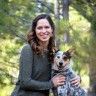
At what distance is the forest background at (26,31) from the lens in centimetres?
641

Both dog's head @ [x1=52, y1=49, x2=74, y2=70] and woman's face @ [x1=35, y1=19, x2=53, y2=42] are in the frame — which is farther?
dog's head @ [x1=52, y1=49, x2=74, y2=70]

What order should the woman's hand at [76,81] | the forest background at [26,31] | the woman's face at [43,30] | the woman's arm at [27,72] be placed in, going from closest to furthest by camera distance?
the woman's arm at [27,72] < the woman's face at [43,30] < the woman's hand at [76,81] < the forest background at [26,31]

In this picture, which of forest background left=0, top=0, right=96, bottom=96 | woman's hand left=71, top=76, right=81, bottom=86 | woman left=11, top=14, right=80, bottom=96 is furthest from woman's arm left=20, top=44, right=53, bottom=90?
forest background left=0, top=0, right=96, bottom=96

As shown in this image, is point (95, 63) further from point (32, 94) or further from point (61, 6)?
point (32, 94)

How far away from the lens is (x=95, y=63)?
7418 mm

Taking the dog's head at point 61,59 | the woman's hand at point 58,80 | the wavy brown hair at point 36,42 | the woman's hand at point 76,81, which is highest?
the wavy brown hair at point 36,42

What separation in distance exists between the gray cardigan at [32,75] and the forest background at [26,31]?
2820 millimetres

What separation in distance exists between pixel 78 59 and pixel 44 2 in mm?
2573

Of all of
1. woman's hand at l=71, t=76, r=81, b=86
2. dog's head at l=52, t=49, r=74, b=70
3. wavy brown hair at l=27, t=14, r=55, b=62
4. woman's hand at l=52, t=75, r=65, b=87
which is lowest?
woman's hand at l=71, t=76, r=81, b=86

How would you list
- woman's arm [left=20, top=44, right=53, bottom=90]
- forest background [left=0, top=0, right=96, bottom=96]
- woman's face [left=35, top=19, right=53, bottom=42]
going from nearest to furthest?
woman's arm [left=20, top=44, right=53, bottom=90] → woman's face [left=35, top=19, right=53, bottom=42] → forest background [left=0, top=0, right=96, bottom=96]

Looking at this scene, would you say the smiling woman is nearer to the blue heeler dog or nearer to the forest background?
the blue heeler dog

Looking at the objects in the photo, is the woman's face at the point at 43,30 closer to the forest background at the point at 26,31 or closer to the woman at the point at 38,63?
the woman at the point at 38,63

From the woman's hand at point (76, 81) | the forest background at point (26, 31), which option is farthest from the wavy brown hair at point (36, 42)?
the forest background at point (26, 31)

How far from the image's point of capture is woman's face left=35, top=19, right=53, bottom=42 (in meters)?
3.11
